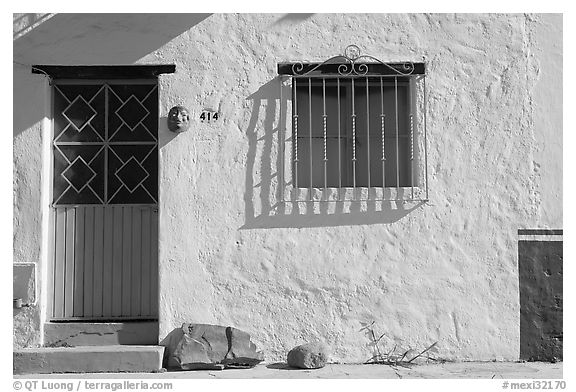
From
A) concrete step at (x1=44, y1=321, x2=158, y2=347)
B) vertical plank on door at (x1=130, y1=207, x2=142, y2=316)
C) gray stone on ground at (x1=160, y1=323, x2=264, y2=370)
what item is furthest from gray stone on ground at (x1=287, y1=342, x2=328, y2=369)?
vertical plank on door at (x1=130, y1=207, x2=142, y2=316)

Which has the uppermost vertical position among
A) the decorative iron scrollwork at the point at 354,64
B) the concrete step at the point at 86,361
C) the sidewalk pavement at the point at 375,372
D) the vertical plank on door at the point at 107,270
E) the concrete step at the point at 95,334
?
the decorative iron scrollwork at the point at 354,64

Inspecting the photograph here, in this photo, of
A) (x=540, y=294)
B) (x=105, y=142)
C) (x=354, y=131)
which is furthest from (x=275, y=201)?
(x=540, y=294)

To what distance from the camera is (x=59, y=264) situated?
7.26 meters

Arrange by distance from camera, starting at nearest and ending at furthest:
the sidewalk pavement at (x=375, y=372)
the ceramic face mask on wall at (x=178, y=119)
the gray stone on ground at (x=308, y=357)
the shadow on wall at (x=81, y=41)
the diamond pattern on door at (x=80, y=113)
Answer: the sidewalk pavement at (x=375, y=372), the gray stone on ground at (x=308, y=357), the ceramic face mask on wall at (x=178, y=119), the shadow on wall at (x=81, y=41), the diamond pattern on door at (x=80, y=113)

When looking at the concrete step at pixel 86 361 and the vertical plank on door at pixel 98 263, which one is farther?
the vertical plank on door at pixel 98 263

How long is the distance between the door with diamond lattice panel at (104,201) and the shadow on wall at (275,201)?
3.16ft

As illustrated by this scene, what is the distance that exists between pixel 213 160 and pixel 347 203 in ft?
4.26

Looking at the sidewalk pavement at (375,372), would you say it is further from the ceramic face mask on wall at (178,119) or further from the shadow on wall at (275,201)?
the ceramic face mask on wall at (178,119)

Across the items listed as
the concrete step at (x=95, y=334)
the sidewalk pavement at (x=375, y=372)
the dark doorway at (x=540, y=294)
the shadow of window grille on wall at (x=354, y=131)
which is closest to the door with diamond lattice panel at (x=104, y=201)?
the concrete step at (x=95, y=334)

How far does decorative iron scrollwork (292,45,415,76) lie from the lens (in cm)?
717

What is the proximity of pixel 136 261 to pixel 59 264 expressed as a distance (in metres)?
0.71

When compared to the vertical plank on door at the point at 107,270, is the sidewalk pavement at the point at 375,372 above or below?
below

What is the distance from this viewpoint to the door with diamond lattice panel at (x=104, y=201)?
286 inches

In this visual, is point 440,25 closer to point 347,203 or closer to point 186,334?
point 347,203
